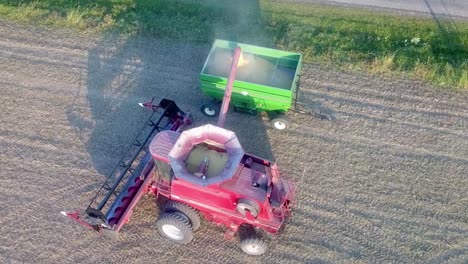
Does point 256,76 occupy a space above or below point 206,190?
above

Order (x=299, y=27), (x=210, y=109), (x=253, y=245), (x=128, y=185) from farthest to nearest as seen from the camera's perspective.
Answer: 1. (x=299, y=27)
2. (x=210, y=109)
3. (x=128, y=185)
4. (x=253, y=245)

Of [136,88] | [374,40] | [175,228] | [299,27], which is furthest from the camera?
[299,27]

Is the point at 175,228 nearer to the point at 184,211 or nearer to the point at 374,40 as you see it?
the point at 184,211

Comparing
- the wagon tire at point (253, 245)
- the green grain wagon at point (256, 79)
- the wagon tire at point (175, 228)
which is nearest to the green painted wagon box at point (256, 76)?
the green grain wagon at point (256, 79)

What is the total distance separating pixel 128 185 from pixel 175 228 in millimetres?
1524

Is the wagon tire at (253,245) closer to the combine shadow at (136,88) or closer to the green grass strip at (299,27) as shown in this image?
the combine shadow at (136,88)

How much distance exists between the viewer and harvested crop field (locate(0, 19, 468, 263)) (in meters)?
11.1

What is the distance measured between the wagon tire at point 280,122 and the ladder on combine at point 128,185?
2268mm

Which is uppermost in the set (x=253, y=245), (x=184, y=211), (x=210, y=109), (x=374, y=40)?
(x=374, y=40)

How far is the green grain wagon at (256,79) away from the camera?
12.5m

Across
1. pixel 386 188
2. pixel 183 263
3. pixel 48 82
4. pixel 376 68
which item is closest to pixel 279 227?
pixel 183 263

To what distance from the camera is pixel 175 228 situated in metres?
10.7

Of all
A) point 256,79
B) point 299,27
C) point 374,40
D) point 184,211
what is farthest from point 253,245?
point 374,40

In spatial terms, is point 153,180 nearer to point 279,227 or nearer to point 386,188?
point 279,227
